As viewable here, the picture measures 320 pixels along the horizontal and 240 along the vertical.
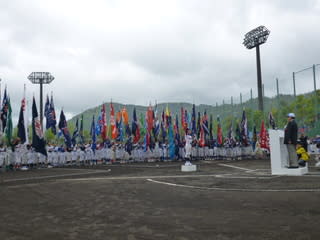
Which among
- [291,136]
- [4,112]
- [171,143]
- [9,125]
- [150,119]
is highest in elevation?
[4,112]

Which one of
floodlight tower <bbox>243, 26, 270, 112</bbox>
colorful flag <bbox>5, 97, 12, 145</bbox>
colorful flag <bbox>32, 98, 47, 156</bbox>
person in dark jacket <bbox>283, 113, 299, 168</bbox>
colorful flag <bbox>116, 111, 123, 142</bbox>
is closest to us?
person in dark jacket <bbox>283, 113, 299, 168</bbox>

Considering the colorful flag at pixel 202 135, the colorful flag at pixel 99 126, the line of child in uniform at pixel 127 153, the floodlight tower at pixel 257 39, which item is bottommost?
the line of child in uniform at pixel 127 153

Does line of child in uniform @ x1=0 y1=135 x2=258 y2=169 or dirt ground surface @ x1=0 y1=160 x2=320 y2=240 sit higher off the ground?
line of child in uniform @ x1=0 y1=135 x2=258 y2=169

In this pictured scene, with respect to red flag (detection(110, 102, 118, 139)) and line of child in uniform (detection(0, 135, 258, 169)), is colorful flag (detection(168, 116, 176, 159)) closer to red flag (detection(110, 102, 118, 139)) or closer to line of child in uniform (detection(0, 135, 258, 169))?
line of child in uniform (detection(0, 135, 258, 169))

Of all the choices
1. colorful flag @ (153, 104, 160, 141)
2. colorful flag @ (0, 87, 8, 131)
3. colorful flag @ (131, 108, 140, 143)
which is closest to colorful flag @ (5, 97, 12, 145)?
colorful flag @ (0, 87, 8, 131)

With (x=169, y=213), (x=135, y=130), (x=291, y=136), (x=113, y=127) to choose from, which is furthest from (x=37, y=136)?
(x=169, y=213)

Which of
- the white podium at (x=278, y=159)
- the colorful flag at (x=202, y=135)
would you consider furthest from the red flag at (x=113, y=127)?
the white podium at (x=278, y=159)

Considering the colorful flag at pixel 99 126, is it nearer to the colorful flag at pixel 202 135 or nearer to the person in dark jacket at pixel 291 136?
the colorful flag at pixel 202 135

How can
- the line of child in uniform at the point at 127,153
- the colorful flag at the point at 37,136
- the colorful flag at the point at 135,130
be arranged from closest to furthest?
the colorful flag at the point at 37,136 → the line of child in uniform at the point at 127,153 → the colorful flag at the point at 135,130

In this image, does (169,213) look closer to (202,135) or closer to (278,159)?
(278,159)

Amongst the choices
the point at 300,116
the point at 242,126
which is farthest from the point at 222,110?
the point at 242,126

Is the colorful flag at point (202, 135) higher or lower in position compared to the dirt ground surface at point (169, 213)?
higher

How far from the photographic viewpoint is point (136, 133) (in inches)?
1251

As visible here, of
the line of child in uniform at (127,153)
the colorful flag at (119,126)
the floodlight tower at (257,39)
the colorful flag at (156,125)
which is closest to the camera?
the line of child in uniform at (127,153)
